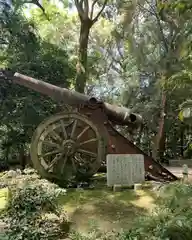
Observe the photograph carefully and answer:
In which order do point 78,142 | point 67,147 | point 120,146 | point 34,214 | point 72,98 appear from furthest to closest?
point 72,98, point 120,146, point 78,142, point 67,147, point 34,214

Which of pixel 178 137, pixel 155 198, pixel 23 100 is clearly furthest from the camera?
pixel 178 137

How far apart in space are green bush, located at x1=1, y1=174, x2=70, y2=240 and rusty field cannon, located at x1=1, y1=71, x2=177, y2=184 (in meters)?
2.18

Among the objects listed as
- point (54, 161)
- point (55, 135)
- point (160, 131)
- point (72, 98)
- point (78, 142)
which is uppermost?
point (72, 98)

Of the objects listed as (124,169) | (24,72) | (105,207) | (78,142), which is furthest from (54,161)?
(24,72)

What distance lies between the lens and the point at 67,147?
7.66 meters

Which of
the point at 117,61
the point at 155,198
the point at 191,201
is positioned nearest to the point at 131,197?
the point at 155,198

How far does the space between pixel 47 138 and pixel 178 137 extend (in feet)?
38.1

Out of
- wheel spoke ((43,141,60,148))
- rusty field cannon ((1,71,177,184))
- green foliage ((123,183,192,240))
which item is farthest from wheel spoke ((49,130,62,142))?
green foliage ((123,183,192,240))

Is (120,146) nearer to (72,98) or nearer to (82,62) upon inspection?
(72,98)

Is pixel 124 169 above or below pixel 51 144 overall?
below

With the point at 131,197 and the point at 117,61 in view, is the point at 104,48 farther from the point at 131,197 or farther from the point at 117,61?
the point at 131,197

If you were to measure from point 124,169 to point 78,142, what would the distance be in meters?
1.14

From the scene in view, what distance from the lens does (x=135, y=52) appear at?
A: 15.9 meters

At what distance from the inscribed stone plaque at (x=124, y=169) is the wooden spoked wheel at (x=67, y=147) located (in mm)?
438
